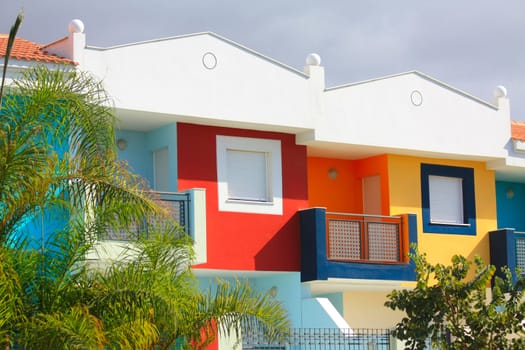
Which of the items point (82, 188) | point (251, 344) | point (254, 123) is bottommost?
point (251, 344)

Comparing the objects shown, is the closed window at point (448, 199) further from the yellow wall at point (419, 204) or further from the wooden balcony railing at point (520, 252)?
the wooden balcony railing at point (520, 252)

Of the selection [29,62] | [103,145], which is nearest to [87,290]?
[103,145]

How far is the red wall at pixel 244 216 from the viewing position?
89.5ft

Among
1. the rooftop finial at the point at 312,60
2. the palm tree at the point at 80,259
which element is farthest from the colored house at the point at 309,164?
the palm tree at the point at 80,259

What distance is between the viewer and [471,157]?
3183 cm

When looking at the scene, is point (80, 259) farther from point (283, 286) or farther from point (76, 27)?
point (283, 286)

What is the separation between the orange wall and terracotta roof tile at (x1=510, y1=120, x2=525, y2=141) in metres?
4.11

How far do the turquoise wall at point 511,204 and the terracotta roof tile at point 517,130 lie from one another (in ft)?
4.93

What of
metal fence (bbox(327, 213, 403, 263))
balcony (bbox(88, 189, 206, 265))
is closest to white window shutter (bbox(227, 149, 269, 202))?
metal fence (bbox(327, 213, 403, 263))

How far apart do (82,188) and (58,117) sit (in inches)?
44.3

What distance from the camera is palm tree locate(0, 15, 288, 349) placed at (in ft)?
54.0

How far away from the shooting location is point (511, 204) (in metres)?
34.5

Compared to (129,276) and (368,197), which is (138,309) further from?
(368,197)

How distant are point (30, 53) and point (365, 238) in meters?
9.16
